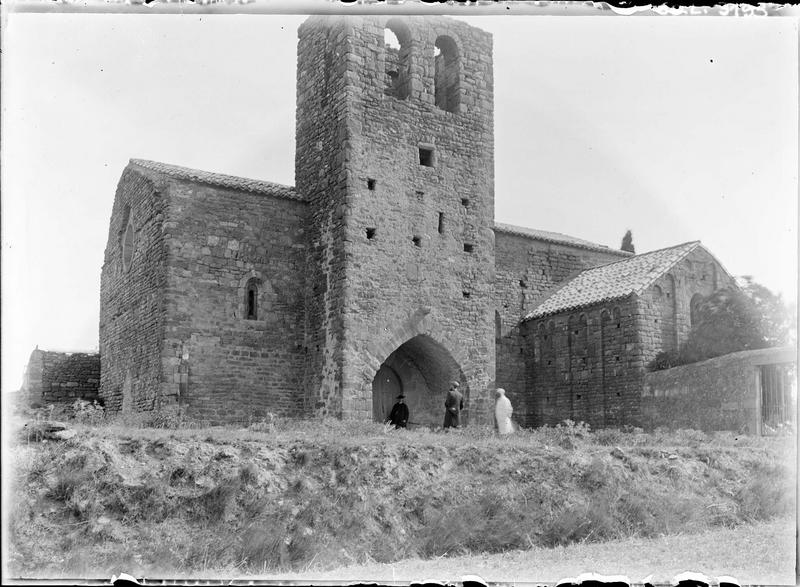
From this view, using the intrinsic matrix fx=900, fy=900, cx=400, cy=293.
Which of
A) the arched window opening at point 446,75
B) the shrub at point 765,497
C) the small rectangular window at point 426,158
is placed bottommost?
the shrub at point 765,497

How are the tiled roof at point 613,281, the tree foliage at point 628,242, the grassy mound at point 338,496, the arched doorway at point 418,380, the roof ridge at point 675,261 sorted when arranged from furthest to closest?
the tree foliage at point 628,242, the tiled roof at point 613,281, the roof ridge at point 675,261, the arched doorway at point 418,380, the grassy mound at point 338,496

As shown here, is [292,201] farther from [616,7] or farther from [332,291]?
[616,7]

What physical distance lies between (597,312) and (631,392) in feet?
7.94

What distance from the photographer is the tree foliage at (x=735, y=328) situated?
72.9 ft

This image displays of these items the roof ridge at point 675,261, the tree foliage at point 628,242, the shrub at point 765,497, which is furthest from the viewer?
the tree foliage at point 628,242

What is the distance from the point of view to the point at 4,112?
7344 millimetres

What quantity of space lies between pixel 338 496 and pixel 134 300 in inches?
434

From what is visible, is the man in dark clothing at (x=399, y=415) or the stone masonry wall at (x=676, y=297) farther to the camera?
the stone masonry wall at (x=676, y=297)

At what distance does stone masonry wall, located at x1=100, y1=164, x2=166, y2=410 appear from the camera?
19.8m

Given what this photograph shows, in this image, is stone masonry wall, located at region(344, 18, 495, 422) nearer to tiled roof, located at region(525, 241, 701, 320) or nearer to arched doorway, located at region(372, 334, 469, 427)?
arched doorway, located at region(372, 334, 469, 427)

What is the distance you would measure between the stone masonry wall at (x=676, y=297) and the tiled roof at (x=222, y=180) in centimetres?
938

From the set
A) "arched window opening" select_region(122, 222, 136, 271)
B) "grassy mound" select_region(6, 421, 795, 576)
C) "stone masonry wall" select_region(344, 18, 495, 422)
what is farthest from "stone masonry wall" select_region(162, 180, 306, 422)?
"grassy mound" select_region(6, 421, 795, 576)

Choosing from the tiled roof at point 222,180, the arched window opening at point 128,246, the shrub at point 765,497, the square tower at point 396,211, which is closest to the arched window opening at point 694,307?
the square tower at point 396,211

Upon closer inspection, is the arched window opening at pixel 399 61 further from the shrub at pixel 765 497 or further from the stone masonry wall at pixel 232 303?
the shrub at pixel 765 497
